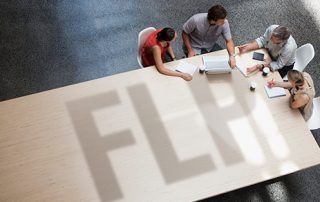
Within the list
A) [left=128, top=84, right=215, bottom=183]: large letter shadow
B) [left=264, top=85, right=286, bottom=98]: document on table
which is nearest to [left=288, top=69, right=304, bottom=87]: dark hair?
[left=264, top=85, right=286, bottom=98]: document on table

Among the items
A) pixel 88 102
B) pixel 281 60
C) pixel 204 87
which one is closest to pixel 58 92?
pixel 88 102

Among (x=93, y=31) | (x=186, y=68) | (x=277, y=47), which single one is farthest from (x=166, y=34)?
(x=93, y=31)

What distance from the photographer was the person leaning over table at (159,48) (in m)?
3.70

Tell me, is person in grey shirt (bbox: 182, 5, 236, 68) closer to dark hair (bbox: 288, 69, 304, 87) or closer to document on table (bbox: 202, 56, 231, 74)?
document on table (bbox: 202, 56, 231, 74)

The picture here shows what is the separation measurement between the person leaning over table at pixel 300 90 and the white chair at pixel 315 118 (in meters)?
0.18

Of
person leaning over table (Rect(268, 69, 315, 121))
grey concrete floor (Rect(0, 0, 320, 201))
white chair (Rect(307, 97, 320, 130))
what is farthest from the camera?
grey concrete floor (Rect(0, 0, 320, 201))

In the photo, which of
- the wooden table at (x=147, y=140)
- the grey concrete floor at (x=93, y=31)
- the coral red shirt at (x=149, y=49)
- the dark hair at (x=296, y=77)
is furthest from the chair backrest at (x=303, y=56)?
the coral red shirt at (x=149, y=49)

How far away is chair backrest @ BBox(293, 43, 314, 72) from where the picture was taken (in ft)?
13.2

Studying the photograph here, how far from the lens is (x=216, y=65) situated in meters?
3.78

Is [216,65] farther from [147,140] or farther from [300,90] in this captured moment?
[147,140]

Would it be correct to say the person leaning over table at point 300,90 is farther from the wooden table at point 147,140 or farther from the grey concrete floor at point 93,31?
the grey concrete floor at point 93,31

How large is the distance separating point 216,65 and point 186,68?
0.93ft

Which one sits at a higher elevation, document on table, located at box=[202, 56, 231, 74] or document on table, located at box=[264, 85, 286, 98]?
document on table, located at box=[202, 56, 231, 74]

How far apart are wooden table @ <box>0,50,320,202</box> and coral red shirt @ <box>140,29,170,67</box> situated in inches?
9.3
